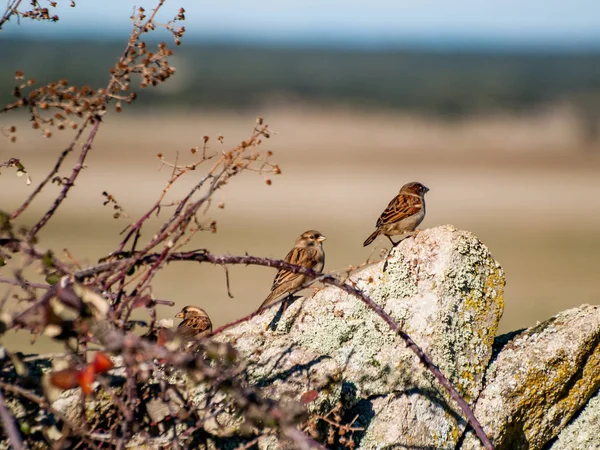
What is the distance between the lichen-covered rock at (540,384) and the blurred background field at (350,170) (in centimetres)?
92

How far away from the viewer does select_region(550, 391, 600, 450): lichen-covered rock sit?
398 centimetres

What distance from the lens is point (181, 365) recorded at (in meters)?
2.19

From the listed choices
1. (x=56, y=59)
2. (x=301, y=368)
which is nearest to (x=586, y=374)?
(x=301, y=368)

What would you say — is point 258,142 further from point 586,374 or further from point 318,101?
point 318,101

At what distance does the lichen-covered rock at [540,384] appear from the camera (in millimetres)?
3770

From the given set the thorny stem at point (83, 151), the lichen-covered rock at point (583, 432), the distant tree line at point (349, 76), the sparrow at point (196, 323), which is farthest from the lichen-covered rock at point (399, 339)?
the distant tree line at point (349, 76)

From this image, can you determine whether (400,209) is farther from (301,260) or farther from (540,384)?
(540,384)

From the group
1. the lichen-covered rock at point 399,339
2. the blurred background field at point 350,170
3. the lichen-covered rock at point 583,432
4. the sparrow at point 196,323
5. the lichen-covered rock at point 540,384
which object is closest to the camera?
the lichen-covered rock at point 399,339

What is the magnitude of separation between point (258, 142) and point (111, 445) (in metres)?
1.12

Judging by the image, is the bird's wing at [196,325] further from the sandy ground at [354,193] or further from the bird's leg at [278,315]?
the sandy ground at [354,193]

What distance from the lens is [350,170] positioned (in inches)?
1636

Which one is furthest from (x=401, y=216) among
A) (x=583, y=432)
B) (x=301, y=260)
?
(x=583, y=432)

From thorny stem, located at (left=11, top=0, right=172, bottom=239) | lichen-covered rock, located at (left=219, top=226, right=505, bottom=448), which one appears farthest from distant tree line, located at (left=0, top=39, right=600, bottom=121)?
thorny stem, located at (left=11, top=0, right=172, bottom=239)

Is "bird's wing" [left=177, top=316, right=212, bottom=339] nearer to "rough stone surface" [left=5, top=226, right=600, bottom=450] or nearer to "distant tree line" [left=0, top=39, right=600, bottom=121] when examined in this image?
"rough stone surface" [left=5, top=226, right=600, bottom=450]
